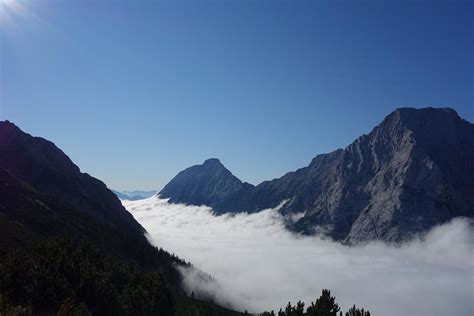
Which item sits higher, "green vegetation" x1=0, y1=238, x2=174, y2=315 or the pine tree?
the pine tree

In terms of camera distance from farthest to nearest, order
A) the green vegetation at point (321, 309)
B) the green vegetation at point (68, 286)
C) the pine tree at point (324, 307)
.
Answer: the pine tree at point (324, 307)
the green vegetation at point (321, 309)
the green vegetation at point (68, 286)

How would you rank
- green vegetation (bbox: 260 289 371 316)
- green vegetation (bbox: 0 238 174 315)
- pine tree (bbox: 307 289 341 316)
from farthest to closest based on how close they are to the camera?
pine tree (bbox: 307 289 341 316) → green vegetation (bbox: 260 289 371 316) → green vegetation (bbox: 0 238 174 315)

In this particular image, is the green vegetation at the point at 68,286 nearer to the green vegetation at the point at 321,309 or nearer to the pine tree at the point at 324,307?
the green vegetation at the point at 321,309

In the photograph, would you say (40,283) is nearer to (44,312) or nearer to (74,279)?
(44,312)

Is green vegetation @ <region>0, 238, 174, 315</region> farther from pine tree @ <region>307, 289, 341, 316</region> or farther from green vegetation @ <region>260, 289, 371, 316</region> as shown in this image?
pine tree @ <region>307, 289, 341, 316</region>

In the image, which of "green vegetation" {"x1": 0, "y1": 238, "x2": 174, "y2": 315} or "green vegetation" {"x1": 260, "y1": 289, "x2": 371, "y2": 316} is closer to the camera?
"green vegetation" {"x1": 0, "y1": 238, "x2": 174, "y2": 315}

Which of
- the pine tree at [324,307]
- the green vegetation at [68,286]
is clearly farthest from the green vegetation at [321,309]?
the green vegetation at [68,286]

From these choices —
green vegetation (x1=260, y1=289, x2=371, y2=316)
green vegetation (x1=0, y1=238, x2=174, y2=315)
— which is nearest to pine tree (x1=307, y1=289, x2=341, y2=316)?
green vegetation (x1=260, y1=289, x2=371, y2=316)

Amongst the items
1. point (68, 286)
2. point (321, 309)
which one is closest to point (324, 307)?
Answer: point (321, 309)

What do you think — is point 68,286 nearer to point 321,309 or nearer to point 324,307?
point 321,309

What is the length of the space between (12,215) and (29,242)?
56.7 m

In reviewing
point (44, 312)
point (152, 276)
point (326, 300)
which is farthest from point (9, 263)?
point (326, 300)

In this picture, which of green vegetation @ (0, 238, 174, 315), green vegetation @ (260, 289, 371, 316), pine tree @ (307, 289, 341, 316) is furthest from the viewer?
pine tree @ (307, 289, 341, 316)

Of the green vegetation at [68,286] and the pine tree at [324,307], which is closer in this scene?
the green vegetation at [68,286]
